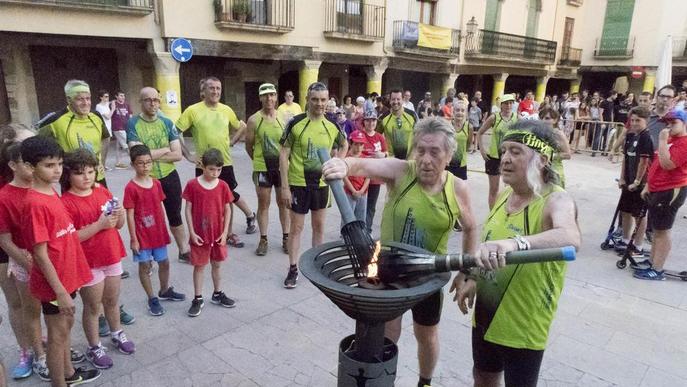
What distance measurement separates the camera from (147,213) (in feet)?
12.2

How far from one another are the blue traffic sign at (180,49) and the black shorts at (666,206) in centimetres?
1032

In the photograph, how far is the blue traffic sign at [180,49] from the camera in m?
11.2

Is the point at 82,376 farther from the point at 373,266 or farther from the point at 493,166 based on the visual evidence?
the point at 493,166

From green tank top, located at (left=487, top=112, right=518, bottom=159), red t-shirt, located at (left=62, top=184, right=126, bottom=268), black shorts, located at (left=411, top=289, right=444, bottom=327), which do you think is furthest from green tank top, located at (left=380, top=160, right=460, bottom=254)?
green tank top, located at (left=487, top=112, right=518, bottom=159)

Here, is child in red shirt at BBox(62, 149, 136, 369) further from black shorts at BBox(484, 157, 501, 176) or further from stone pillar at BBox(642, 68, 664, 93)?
stone pillar at BBox(642, 68, 664, 93)

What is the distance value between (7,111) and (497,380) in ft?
43.8

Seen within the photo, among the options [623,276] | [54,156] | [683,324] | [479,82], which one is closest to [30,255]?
[54,156]

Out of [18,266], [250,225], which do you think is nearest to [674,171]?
[250,225]

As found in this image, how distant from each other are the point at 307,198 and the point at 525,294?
281 centimetres

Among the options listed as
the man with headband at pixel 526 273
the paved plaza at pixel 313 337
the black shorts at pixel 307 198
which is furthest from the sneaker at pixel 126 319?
the man with headband at pixel 526 273

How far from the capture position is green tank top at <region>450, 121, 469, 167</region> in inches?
234

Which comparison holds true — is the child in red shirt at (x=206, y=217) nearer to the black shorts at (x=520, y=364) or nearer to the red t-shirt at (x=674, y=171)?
the black shorts at (x=520, y=364)

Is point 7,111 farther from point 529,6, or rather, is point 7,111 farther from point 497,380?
point 529,6

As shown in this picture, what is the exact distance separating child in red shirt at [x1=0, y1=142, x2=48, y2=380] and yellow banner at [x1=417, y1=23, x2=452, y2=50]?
16517 millimetres
